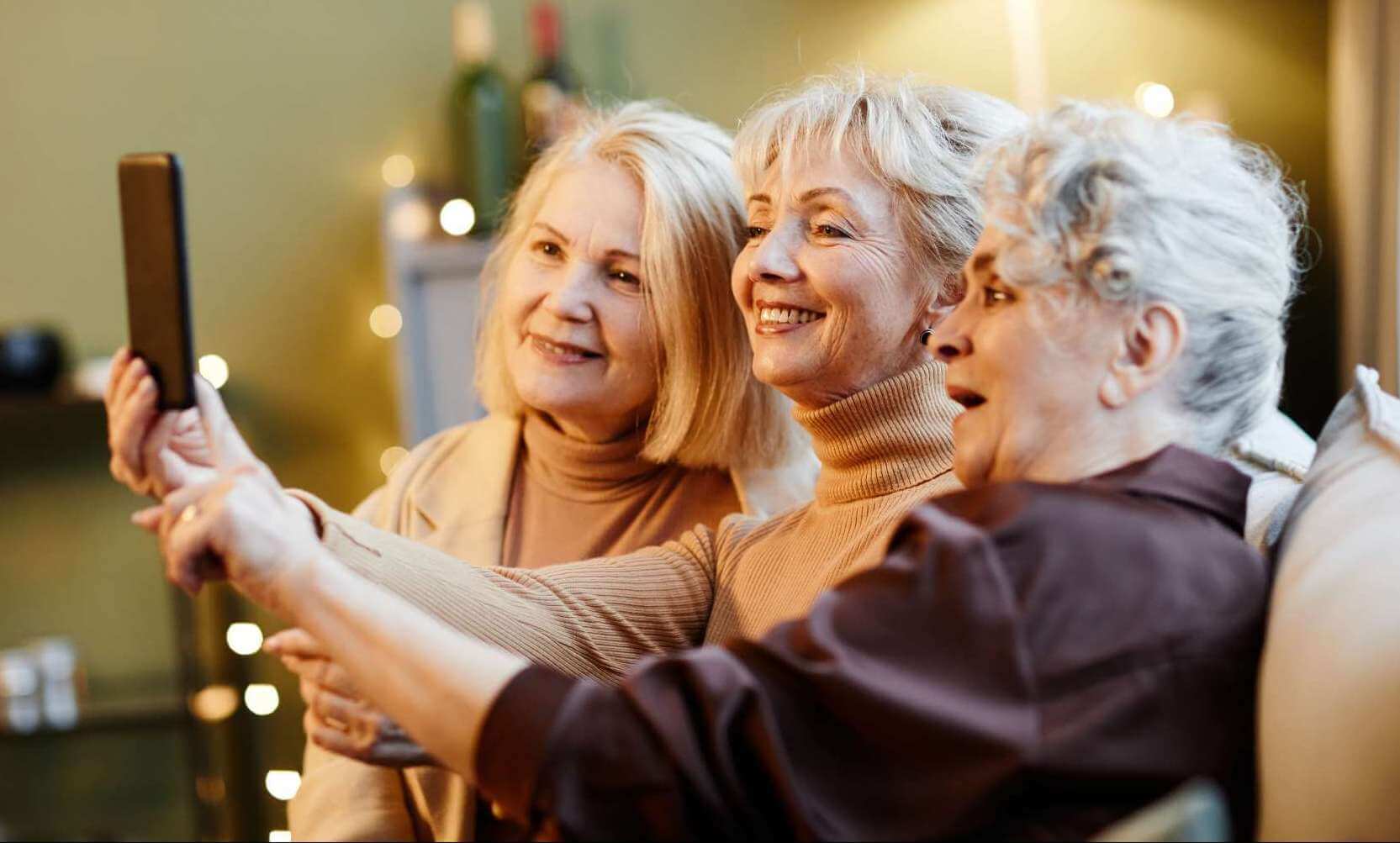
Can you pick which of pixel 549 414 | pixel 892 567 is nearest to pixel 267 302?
pixel 549 414

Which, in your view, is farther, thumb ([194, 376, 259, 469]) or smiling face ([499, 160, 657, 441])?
smiling face ([499, 160, 657, 441])

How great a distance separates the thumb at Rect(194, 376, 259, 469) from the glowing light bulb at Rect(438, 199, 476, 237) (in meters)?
2.04

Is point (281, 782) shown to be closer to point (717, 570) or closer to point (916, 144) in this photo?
point (717, 570)

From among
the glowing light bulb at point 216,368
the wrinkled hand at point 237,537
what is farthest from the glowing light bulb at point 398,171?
the wrinkled hand at point 237,537

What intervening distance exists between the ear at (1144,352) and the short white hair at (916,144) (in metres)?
0.45

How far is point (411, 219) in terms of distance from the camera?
336cm

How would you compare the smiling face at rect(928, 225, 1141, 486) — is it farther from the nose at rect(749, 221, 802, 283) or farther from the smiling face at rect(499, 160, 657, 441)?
the smiling face at rect(499, 160, 657, 441)

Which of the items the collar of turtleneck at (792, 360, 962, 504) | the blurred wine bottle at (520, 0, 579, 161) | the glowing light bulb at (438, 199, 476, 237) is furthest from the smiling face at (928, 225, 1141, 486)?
the glowing light bulb at (438, 199, 476, 237)

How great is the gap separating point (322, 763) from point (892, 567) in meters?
0.78

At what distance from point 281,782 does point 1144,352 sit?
2.90m

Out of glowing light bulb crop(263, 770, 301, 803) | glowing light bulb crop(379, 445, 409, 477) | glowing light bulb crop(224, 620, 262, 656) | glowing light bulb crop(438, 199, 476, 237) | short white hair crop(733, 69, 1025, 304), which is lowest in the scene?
glowing light bulb crop(263, 770, 301, 803)

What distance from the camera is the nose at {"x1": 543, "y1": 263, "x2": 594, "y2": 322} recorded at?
1865 millimetres

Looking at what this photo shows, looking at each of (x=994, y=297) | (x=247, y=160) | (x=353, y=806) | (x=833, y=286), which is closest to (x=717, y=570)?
(x=833, y=286)

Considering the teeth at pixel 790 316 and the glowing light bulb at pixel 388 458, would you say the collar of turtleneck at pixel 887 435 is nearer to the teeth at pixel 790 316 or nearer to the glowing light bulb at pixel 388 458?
the teeth at pixel 790 316
